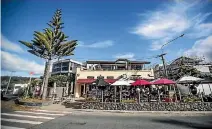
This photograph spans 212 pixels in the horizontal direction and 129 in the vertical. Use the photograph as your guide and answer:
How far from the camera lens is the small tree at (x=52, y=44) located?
1970 centimetres

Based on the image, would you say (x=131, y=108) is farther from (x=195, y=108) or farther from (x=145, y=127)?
(x=145, y=127)

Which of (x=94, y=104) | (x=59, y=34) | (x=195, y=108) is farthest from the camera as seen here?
(x=59, y=34)

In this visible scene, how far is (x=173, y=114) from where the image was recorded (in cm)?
1087

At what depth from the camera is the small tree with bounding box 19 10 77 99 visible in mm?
19703

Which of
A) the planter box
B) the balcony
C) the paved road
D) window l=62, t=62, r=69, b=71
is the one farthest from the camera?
window l=62, t=62, r=69, b=71

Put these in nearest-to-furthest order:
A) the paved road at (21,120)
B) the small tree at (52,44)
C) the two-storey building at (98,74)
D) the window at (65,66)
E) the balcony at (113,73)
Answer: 1. the paved road at (21,120)
2. the small tree at (52,44)
3. the two-storey building at (98,74)
4. the balcony at (113,73)
5. the window at (65,66)

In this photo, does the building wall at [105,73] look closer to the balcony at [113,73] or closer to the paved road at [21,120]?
the balcony at [113,73]

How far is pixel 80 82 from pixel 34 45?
899 cm

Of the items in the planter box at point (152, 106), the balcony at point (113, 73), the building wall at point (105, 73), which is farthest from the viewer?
the balcony at point (113, 73)

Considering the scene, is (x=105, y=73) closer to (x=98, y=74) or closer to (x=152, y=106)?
(x=98, y=74)

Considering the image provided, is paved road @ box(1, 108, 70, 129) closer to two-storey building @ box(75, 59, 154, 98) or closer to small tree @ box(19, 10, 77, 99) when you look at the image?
small tree @ box(19, 10, 77, 99)

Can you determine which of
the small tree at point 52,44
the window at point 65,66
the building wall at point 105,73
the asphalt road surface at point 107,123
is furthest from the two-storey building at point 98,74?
the window at point 65,66

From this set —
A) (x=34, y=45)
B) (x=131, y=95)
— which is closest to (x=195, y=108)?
(x=131, y=95)

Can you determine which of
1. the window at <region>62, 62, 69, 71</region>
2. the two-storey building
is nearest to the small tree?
the two-storey building
